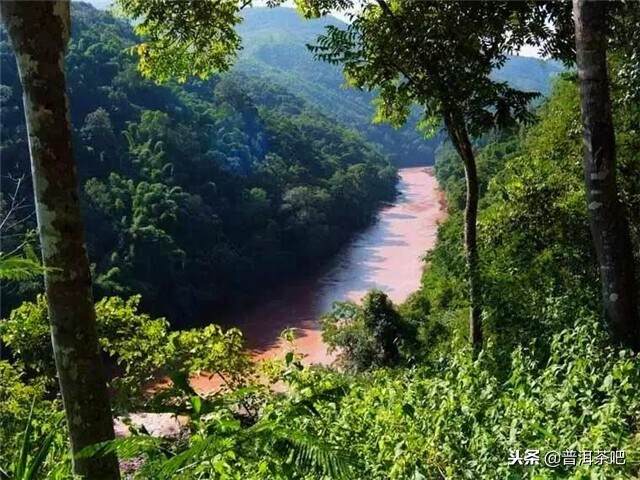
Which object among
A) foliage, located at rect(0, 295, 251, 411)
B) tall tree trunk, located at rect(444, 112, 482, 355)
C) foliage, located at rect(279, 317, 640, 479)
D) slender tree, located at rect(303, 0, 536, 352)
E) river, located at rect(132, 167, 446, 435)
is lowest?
river, located at rect(132, 167, 446, 435)

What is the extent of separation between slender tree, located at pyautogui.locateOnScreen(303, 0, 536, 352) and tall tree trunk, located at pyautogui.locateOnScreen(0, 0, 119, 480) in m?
3.29

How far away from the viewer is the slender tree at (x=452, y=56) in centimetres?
480

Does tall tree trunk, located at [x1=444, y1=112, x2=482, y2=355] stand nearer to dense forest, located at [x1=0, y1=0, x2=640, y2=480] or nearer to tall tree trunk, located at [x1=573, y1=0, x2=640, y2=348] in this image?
dense forest, located at [x1=0, y1=0, x2=640, y2=480]

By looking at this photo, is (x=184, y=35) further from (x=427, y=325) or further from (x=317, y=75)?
(x=317, y=75)

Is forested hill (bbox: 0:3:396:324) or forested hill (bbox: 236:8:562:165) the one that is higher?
forested hill (bbox: 236:8:562:165)

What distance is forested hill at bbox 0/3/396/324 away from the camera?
69.6ft

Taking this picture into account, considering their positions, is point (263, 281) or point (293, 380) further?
point (263, 281)

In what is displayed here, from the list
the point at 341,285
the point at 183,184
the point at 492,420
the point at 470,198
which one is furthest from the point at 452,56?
the point at 183,184

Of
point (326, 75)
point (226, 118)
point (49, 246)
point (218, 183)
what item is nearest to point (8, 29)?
point (49, 246)

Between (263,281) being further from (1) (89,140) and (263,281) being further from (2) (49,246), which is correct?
(2) (49,246)

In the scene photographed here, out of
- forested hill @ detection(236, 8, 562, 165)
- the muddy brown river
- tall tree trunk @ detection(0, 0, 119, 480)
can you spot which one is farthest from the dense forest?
forested hill @ detection(236, 8, 562, 165)

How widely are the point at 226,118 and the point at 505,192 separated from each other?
94.0 feet

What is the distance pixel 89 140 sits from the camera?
82.1ft

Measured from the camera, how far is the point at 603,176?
337cm
